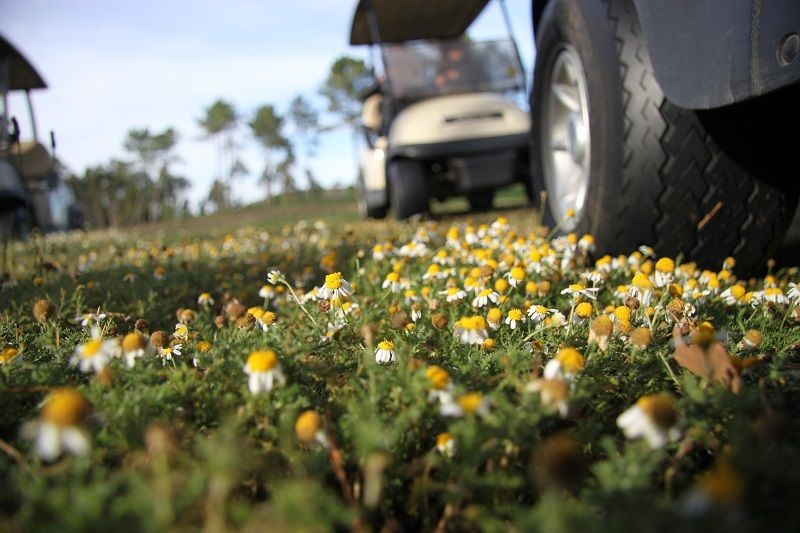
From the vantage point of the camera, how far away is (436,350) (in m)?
1.78

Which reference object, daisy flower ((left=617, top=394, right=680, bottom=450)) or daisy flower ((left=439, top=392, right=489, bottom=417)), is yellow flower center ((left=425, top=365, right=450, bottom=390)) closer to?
daisy flower ((left=439, top=392, right=489, bottom=417))

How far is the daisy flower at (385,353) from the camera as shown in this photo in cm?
155

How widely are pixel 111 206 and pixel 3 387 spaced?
4470 cm

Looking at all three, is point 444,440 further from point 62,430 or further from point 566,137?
point 566,137

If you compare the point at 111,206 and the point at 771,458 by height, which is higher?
the point at 771,458

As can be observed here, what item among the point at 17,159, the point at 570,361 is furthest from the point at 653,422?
the point at 17,159

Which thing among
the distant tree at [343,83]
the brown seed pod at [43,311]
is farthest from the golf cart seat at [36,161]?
the distant tree at [343,83]

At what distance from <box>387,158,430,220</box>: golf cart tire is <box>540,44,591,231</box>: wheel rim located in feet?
9.23

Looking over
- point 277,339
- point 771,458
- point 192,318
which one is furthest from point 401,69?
point 771,458

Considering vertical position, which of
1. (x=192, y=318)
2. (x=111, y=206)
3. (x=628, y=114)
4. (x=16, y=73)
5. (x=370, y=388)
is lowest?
(x=111, y=206)

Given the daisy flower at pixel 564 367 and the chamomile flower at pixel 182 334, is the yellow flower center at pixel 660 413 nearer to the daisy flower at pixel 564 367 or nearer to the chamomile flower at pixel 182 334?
the daisy flower at pixel 564 367

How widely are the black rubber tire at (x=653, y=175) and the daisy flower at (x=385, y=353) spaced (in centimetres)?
152

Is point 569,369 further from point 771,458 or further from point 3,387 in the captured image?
point 3,387

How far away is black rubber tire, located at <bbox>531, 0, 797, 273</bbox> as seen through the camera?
7.81ft
